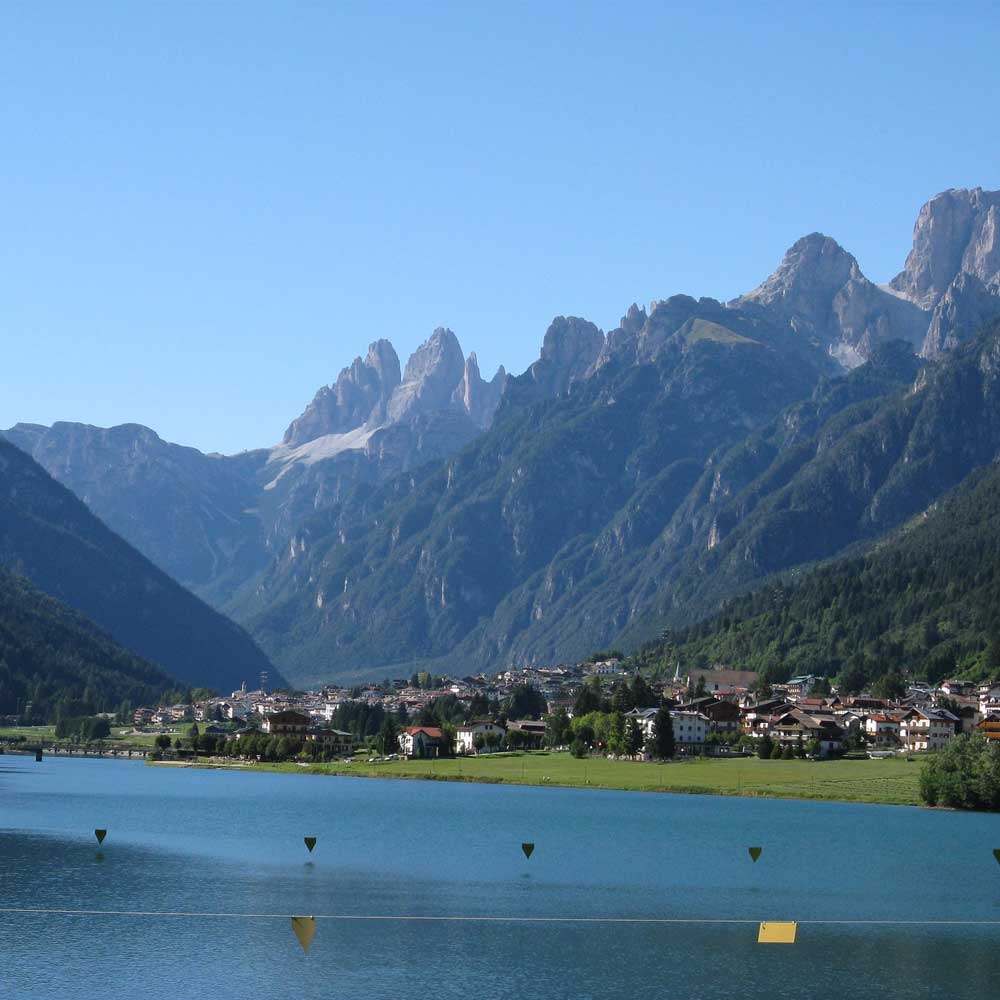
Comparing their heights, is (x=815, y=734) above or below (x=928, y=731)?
below

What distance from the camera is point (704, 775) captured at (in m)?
169

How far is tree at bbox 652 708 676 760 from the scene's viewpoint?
188m

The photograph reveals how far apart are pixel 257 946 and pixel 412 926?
7.66 metres

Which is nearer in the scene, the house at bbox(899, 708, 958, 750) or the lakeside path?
the lakeside path

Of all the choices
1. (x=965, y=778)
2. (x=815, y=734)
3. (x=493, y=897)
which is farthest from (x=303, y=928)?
(x=815, y=734)

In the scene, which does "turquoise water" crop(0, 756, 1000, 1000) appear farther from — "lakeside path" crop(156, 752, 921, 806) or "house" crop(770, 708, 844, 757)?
"house" crop(770, 708, 844, 757)

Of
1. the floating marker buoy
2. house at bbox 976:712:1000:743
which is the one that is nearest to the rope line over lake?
the floating marker buoy

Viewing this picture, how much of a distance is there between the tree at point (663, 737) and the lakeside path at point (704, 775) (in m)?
2.82

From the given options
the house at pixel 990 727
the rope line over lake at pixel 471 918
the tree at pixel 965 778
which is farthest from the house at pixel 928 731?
the rope line over lake at pixel 471 918

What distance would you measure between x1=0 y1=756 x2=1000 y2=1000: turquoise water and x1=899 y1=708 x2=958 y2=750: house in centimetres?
5787

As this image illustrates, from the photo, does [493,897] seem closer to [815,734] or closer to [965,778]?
[965,778]

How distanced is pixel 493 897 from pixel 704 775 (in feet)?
287

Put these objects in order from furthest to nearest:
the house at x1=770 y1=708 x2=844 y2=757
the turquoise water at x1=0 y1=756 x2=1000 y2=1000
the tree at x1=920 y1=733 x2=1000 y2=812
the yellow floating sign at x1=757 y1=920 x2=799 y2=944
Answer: the house at x1=770 y1=708 x2=844 y2=757 < the tree at x1=920 y1=733 x2=1000 y2=812 < the turquoise water at x1=0 y1=756 x2=1000 y2=1000 < the yellow floating sign at x1=757 y1=920 x2=799 y2=944

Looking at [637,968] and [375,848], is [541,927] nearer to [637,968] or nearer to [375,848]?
[637,968]
